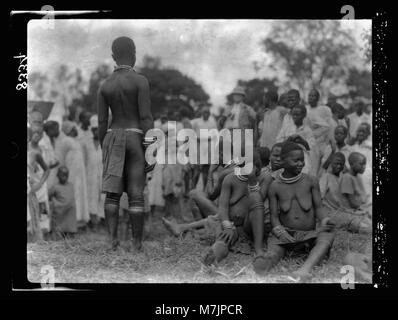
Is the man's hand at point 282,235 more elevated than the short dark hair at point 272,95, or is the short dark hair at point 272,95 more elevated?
the short dark hair at point 272,95

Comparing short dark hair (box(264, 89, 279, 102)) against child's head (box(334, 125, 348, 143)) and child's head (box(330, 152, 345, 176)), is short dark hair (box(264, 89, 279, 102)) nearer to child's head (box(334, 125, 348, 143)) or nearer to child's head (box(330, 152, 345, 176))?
child's head (box(334, 125, 348, 143))

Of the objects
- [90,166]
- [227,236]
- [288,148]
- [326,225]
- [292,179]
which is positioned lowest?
[227,236]

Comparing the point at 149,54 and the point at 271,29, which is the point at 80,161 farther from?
the point at 271,29

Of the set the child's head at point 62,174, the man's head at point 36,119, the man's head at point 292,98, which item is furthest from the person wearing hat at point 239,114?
the man's head at point 36,119

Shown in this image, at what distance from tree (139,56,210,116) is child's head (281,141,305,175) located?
61.1 inches

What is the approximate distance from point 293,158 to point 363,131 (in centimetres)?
146

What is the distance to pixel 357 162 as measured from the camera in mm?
11266

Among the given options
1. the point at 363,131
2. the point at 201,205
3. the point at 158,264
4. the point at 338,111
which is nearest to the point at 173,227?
the point at 201,205

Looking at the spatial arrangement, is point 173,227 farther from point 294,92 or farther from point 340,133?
point 340,133

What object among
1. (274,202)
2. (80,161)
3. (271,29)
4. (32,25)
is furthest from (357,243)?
(32,25)

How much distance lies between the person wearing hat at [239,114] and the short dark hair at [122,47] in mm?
1523

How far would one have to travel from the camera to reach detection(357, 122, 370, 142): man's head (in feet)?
36.7

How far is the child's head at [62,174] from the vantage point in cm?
1135

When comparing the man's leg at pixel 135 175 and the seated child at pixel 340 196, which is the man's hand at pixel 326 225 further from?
the man's leg at pixel 135 175
